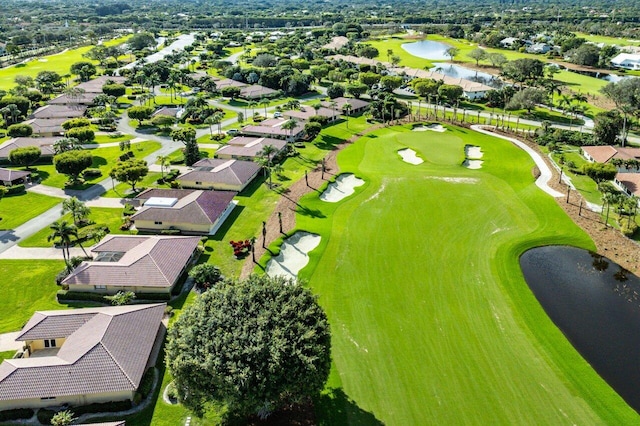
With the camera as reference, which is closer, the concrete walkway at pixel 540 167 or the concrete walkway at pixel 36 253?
the concrete walkway at pixel 36 253

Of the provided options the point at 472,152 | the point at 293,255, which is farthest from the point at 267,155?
the point at 472,152

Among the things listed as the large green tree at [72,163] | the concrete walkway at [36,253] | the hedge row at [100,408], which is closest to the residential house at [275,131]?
the large green tree at [72,163]

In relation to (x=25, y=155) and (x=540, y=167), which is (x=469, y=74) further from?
(x=25, y=155)

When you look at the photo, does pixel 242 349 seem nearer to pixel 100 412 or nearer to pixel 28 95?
pixel 100 412

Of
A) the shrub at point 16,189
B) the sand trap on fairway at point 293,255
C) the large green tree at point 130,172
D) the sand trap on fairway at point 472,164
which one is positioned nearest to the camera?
the sand trap on fairway at point 293,255

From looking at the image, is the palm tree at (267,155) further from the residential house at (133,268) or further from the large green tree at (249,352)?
the large green tree at (249,352)
